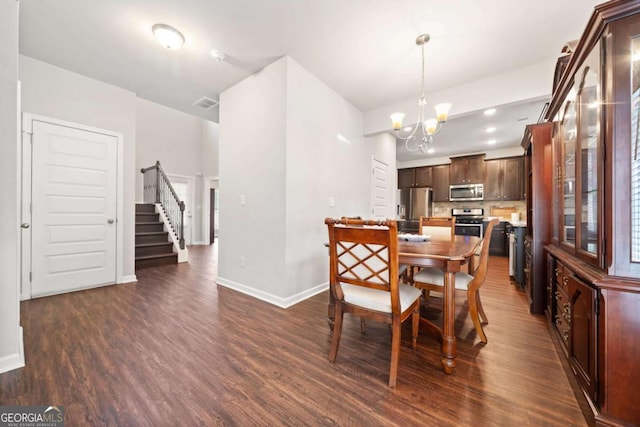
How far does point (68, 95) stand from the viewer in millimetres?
3047

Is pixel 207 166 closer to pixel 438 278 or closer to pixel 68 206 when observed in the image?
pixel 68 206

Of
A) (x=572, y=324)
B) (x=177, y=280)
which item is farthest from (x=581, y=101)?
(x=177, y=280)

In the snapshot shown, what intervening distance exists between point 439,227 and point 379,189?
1.73m

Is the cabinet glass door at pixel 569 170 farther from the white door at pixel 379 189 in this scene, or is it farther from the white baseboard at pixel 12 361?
the white baseboard at pixel 12 361

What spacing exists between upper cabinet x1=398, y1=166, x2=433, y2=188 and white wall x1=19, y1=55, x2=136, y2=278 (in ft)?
21.5

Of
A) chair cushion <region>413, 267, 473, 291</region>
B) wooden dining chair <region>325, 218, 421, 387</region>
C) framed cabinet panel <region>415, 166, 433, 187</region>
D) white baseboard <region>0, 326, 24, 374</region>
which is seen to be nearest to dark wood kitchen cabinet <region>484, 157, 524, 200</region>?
framed cabinet panel <region>415, 166, 433, 187</region>

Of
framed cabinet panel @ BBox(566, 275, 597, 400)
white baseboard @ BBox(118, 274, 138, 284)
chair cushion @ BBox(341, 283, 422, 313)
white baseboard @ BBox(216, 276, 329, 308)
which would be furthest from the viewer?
white baseboard @ BBox(118, 274, 138, 284)

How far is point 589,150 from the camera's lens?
4.56ft

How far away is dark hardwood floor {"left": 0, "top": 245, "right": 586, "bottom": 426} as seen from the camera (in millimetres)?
1242

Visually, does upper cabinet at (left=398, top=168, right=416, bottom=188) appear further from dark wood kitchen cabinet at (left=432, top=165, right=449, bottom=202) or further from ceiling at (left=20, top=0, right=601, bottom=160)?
ceiling at (left=20, top=0, right=601, bottom=160)

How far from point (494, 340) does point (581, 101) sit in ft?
5.96

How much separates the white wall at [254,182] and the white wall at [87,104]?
1.38 metres

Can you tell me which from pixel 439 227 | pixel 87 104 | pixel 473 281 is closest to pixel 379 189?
pixel 439 227

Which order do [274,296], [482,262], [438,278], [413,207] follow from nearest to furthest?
1. [482,262]
2. [438,278]
3. [274,296]
4. [413,207]
